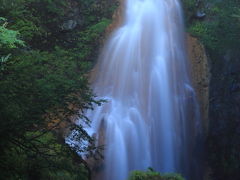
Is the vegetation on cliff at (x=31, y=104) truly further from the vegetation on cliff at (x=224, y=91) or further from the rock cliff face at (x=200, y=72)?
the rock cliff face at (x=200, y=72)

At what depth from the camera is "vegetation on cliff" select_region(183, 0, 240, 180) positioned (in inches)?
475

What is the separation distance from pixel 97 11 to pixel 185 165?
8041 mm

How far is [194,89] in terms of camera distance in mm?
13180

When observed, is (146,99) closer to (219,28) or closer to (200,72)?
(200,72)

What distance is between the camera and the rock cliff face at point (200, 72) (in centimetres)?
1285

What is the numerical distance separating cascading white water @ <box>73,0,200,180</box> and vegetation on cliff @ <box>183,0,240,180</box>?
0.83 metres

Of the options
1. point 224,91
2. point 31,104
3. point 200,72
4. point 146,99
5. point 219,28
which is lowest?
point 31,104

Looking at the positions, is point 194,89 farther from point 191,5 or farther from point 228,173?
point 191,5

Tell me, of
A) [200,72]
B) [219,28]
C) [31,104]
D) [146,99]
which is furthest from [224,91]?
[31,104]

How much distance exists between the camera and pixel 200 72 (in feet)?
44.4

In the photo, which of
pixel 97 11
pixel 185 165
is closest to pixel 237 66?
pixel 185 165

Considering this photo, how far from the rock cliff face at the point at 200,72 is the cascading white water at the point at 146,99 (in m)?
0.30

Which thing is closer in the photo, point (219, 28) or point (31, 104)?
point (31, 104)

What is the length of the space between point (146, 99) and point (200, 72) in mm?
2908
